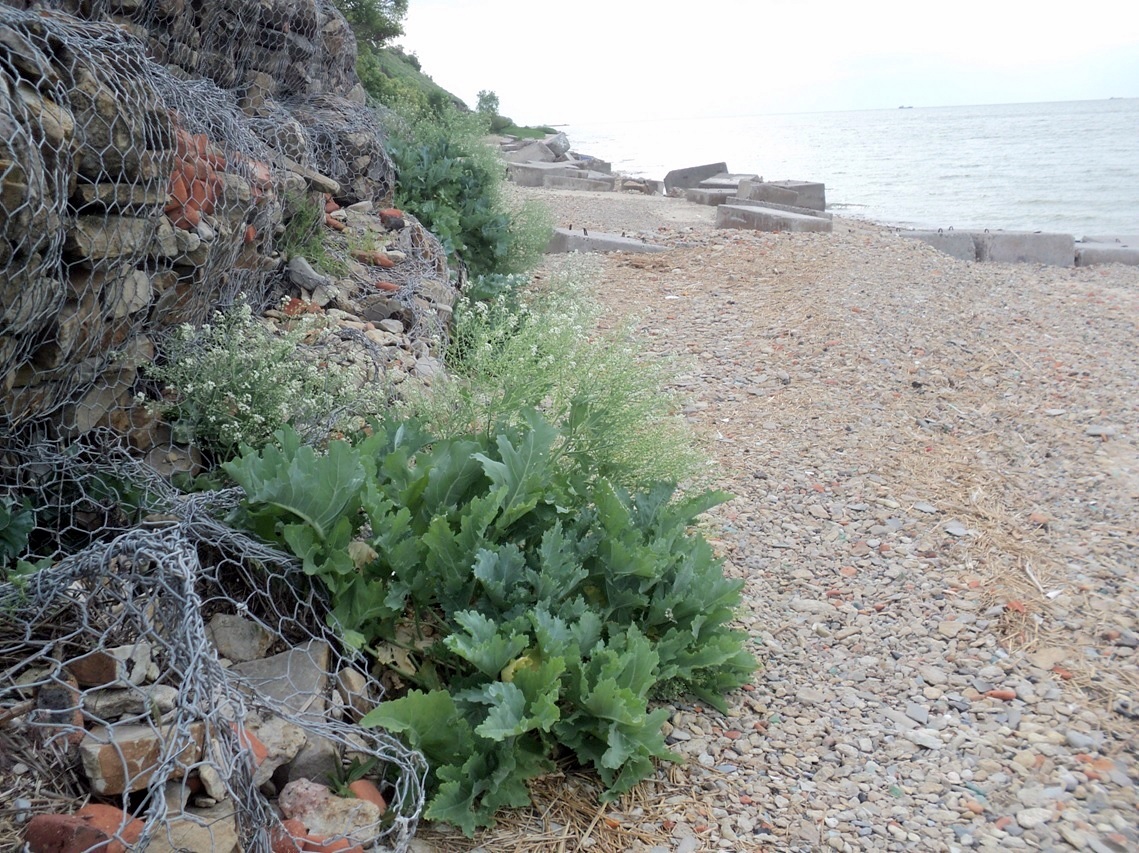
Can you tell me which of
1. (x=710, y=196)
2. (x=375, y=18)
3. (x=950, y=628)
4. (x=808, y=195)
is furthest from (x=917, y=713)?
(x=375, y=18)

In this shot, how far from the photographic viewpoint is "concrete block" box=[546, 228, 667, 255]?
957cm

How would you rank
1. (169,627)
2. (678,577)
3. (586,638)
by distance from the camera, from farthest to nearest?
1. (678,577)
2. (586,638)
3. (169,627)

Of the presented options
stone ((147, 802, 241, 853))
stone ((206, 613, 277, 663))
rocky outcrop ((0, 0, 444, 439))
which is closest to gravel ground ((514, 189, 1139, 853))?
stone ((147, 802, 241, 853))

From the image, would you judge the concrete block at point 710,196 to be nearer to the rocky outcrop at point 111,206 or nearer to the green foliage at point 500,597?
the rocky outcrop at point 111,206

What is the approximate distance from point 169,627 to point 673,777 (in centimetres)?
135

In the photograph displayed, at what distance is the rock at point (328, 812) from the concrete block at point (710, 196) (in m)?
14.2

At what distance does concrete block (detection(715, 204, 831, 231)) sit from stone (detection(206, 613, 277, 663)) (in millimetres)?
9561

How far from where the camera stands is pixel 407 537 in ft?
8.08

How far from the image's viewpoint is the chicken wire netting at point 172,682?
1.70 metres

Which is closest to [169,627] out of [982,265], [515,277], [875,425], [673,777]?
[673,777]

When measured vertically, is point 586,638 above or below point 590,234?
below

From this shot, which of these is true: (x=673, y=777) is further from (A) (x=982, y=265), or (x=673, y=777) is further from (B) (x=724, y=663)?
(A) (x=982, y=265)

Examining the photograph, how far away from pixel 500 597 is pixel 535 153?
916 inches

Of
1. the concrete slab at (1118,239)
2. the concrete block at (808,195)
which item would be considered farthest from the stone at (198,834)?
the concrete slab at (1118,239)
